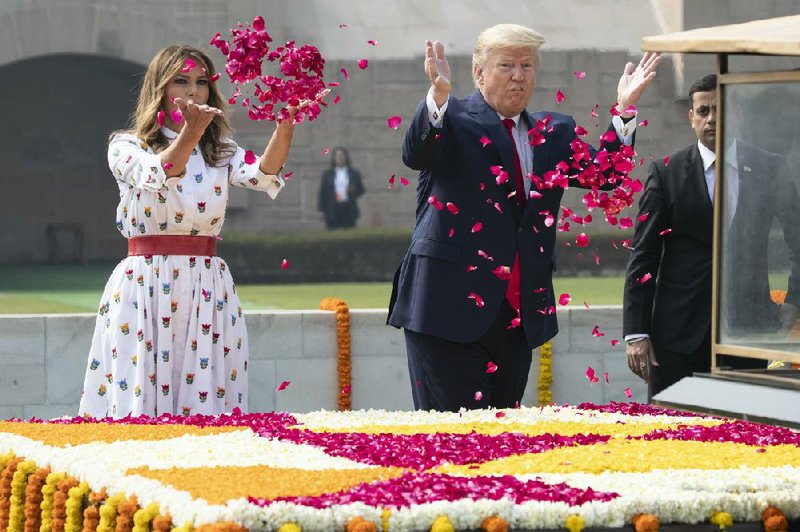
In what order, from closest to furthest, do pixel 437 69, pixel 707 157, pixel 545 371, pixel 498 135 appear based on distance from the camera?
pixel 437 69
pixel 498 135
pixel 707 157
pixel 545 371

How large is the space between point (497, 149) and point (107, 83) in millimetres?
20386

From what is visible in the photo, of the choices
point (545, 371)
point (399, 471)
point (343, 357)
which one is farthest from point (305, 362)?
point (399, 471)

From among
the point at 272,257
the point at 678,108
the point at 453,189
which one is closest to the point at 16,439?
the point at 453,189

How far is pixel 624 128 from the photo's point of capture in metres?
5.12

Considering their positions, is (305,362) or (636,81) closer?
(636,81)

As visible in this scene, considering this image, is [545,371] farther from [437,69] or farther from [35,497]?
[35,497]

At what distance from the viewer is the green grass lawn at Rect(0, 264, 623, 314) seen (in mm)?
15547

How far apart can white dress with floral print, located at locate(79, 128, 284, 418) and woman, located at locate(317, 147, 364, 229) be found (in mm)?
14249

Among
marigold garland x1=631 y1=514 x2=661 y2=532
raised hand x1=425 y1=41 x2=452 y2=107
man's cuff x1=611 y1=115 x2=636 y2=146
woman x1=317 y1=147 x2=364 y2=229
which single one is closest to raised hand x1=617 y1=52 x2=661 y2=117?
man's cuff x1=611 y1=115 x2=636 y2=146

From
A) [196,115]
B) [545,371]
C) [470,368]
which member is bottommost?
[545,371]

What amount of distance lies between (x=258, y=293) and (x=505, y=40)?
488 inches

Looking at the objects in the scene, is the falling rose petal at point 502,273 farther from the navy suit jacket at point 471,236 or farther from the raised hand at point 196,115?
the raised hand at point 196,115

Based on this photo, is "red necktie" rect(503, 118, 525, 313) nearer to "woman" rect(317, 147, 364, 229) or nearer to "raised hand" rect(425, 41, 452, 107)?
"raised hand" rect(425, 41, 452, 107)

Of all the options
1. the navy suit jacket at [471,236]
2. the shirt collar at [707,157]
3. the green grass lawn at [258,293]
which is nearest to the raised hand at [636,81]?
the navy suit jacket at [471,236]
